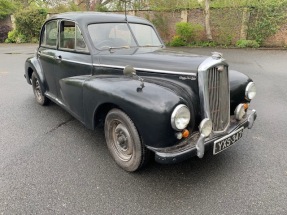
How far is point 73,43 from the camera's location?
380 cm

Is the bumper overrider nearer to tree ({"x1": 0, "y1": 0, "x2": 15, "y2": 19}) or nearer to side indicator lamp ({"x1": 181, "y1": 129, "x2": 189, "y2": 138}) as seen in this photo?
Result: side indicator lamp ({"x1": 181, "y1": 129, "x2": 189, "y2": 138})

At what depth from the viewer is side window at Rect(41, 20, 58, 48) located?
4.31 metres

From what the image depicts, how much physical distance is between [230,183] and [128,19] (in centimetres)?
290

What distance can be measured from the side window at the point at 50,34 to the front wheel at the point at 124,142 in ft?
Answer: 7.11

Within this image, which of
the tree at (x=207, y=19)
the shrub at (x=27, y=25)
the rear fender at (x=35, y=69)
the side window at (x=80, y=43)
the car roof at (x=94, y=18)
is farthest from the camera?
the shrub at (x=27, y=25)

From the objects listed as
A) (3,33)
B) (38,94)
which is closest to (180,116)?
(38,94)

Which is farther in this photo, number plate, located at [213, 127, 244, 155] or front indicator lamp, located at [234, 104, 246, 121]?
front indicator lamp, located at [234, 104, 246, 121]

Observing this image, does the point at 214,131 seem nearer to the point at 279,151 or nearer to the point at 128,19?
the point at 279,151

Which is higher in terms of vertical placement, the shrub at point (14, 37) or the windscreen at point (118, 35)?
the shrub at point (14, 37)

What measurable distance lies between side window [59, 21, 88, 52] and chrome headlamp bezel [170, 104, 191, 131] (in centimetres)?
183

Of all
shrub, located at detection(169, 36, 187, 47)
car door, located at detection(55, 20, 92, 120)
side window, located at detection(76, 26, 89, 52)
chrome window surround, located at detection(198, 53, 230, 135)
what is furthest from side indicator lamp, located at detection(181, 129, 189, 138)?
shrub, located at detection(169, 36, 187, 47)

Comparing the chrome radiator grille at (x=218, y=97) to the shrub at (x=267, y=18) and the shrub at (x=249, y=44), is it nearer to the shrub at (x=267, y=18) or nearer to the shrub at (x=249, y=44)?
the shrub at (x=249, y=44)

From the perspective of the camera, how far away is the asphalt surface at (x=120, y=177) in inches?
95.8

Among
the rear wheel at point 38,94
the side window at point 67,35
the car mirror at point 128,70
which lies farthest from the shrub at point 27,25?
the car mirror at point 128,70
